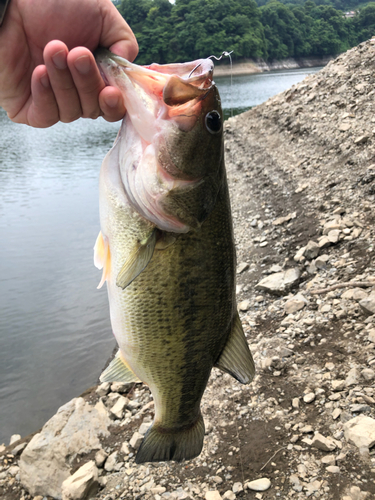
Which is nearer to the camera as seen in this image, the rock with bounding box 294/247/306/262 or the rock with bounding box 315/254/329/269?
the rock with bounding box 315/254/329/269

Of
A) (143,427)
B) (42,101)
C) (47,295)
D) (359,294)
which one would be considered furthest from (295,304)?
(47,295)

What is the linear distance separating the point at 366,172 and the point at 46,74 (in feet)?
19.8

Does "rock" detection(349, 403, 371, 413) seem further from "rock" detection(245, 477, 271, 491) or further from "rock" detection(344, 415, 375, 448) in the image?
"rock" detection(245, 477, 271, 491)

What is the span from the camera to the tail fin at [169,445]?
2.14 meters

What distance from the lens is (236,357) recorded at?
6.94ft

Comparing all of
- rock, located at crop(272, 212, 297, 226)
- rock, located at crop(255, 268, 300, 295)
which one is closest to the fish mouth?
rock, located at crop(255, 268, 300, 295)

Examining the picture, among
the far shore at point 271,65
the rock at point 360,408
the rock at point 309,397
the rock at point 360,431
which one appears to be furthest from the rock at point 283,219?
the far shore at point 271,65

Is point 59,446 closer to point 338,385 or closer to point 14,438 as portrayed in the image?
point 14,438

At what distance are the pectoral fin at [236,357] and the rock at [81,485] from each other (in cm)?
197

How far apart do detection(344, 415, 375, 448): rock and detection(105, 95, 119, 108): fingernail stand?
275 cm

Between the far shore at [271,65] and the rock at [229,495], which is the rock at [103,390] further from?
the far shore at [271,65]

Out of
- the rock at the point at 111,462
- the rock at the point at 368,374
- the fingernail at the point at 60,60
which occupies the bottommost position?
the rock at the point at 111,462

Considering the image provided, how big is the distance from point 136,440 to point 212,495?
1.02 m

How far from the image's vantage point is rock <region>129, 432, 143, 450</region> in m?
3.63
